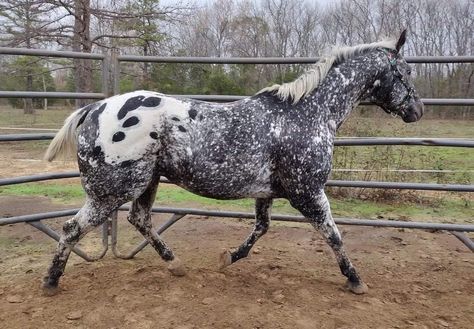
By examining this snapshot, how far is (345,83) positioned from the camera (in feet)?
9.76

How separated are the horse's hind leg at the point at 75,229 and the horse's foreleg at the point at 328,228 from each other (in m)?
1.28

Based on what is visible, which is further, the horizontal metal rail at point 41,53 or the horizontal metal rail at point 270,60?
the horizontal metal rail at point 270,60

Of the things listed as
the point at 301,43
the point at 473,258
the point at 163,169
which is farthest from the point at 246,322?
the point at 301,43

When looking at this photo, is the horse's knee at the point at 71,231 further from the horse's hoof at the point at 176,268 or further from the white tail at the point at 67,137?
the horse's hoof at the point at 176,268

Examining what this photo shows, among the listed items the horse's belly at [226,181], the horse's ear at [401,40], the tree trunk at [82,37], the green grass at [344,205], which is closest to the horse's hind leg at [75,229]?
the horse's belly at [226,181]

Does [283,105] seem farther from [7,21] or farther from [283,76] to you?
[7,21]

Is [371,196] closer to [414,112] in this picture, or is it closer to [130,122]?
[414,112]

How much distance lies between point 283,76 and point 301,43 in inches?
722

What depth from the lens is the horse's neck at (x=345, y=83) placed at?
2.94 m

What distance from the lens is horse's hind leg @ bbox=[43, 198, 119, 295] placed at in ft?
9.18

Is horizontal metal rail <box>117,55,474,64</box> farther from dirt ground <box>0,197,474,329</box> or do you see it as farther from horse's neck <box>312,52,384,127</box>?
dirt ground <box>0,197,474,329</box>

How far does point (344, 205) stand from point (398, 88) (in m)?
2.92

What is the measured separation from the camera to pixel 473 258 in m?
3.83

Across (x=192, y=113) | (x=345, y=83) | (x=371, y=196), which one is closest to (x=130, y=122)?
(x=192, y=113)
